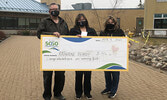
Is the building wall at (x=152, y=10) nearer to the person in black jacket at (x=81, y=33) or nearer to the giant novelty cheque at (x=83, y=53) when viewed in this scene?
the giant novelty cheque at (x=83, y=53)

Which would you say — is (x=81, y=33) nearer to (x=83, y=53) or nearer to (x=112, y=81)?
(x=83, y=53)

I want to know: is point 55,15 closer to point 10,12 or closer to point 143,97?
point 143,97

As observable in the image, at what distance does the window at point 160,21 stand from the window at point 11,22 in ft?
82.4

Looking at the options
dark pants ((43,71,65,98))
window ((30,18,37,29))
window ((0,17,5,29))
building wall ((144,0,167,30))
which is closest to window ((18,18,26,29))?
window ((30,18,37,29))

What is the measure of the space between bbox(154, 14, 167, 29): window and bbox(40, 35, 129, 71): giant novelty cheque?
21.0m

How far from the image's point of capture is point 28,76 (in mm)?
7605

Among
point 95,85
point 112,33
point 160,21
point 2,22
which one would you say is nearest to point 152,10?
point 160,21

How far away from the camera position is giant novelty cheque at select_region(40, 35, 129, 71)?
4.76 meters

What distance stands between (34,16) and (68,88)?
36.2m

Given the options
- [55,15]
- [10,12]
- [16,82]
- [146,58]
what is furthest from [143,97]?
[10,12]

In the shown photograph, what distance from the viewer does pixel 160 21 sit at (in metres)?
24.5

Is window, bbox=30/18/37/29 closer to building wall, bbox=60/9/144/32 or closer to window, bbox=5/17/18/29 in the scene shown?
window, bbox=5/17/18/29

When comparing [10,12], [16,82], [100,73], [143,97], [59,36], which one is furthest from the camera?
[10,12]

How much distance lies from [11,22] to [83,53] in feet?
119
